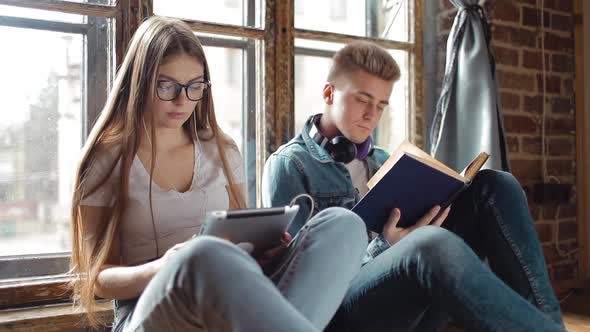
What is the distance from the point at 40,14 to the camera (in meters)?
1.54

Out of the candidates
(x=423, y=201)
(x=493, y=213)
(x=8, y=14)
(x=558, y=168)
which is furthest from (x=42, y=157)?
(x=558, y=168)

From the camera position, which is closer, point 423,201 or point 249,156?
point 423,201

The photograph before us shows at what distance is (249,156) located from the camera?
73.3 inches

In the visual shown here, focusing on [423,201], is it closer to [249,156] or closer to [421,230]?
[421,230]

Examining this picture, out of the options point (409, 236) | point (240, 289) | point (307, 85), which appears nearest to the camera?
point (240, 289)

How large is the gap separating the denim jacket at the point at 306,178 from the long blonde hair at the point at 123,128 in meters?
0.36

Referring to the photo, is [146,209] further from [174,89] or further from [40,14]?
[40,14]

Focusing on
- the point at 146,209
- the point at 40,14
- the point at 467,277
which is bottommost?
the point at 467,277

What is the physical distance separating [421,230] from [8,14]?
1150 mm

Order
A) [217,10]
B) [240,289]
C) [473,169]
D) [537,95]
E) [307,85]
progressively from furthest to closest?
[537,95] < [307,85] < [217,10] < [473,169] < [240,289]

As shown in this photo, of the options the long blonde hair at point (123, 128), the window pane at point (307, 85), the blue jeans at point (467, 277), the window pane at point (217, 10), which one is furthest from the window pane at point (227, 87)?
the blue jeans at point (467, 277)

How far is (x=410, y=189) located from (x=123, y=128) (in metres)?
0.62

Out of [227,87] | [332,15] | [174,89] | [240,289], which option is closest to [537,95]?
[332,15]

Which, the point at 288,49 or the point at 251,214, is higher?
the point at 288,49
